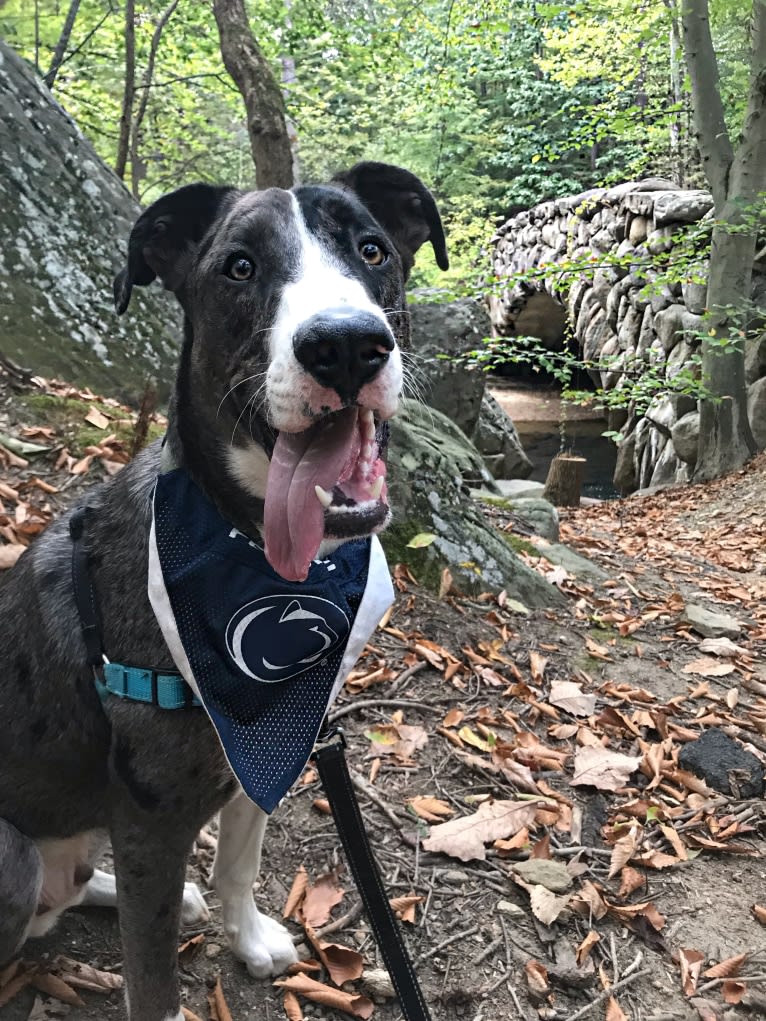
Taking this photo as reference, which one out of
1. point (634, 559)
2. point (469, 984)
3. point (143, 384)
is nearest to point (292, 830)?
point (469, 984)

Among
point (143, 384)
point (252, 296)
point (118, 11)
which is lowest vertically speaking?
point (143, 384)

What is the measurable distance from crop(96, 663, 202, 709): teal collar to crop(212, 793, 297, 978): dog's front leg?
22.2 inches

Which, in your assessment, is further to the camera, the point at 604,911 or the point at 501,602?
the point at 501,602

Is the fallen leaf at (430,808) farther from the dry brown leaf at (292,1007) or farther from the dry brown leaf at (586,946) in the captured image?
the dry brown leaf at (292,1007)

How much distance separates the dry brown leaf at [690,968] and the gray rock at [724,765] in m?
0.93

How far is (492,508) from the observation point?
621 cm

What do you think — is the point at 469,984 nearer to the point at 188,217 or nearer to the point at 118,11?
the point at 188,217

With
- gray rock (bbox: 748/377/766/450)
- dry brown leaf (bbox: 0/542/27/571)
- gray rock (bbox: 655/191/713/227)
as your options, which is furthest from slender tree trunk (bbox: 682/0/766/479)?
dry brown leaf (bbox: 0/542/27/571)

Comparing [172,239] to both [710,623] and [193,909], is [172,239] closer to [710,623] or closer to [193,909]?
[193,909]

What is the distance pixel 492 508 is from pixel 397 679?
2.97 metres

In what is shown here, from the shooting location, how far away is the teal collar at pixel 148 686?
177cm

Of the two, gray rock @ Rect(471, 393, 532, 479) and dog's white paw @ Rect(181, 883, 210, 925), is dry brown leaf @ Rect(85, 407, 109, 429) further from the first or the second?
gray rock @ Rect(471, 393, 532, 479)

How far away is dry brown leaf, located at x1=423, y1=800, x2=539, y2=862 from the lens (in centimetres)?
261

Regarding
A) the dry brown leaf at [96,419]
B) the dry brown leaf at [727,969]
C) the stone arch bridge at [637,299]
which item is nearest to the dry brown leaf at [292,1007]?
the dry brown leaf at [727,969]
